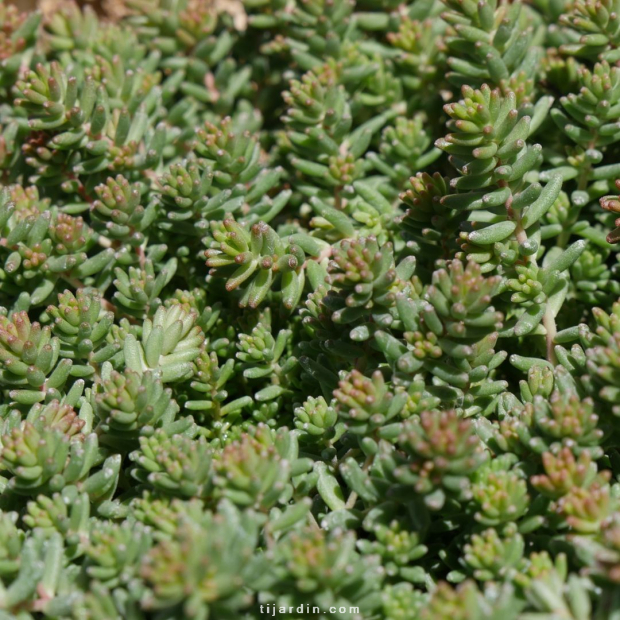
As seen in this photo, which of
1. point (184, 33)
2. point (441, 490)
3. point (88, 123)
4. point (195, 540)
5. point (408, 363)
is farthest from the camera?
point (184, 33)

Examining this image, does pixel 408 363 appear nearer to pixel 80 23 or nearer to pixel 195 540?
pixel 195 540

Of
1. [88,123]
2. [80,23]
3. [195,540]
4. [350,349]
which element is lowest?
[195,540]

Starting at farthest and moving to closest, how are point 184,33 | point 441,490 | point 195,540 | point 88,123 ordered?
point 184,33
point 88,123
point 441,490
point 195,540

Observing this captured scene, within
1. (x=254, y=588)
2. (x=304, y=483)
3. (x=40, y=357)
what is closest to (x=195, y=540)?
(x=254, y=588)

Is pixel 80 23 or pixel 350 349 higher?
pixel 80 23

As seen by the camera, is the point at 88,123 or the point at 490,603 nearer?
the point at 490,603

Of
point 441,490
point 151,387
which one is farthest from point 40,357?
point 441,490

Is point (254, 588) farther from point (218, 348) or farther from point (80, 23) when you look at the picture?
point (80, 23)
